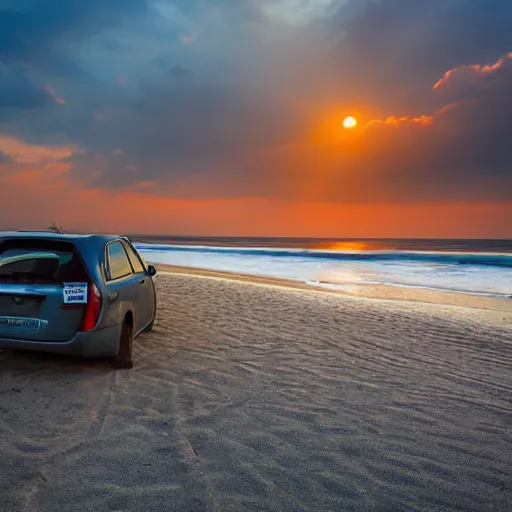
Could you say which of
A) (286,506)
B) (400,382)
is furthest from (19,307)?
(400,382)

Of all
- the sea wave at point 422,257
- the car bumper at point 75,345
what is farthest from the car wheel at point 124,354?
the sea wave at point 422,257

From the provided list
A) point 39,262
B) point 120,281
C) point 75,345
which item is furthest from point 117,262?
point 75,345

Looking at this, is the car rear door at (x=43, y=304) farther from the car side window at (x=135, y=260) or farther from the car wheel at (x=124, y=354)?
the car side window at (x=135, y=260)

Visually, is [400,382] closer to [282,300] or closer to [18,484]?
[18,484]

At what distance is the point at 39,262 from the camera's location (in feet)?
20.2

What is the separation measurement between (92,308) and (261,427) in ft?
7.41

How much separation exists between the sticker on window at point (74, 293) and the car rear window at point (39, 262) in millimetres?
104

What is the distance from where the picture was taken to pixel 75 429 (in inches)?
160

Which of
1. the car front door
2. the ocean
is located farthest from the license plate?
the ocean

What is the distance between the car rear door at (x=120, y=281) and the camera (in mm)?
5348

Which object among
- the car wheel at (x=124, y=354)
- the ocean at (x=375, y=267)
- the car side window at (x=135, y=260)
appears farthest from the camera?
the ocean at (x=375, y=267)

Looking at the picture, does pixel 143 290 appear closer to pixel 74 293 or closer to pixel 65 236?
pixel 65 236

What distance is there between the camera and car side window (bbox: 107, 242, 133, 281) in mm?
5709

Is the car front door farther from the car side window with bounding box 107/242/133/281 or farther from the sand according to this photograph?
the sand
